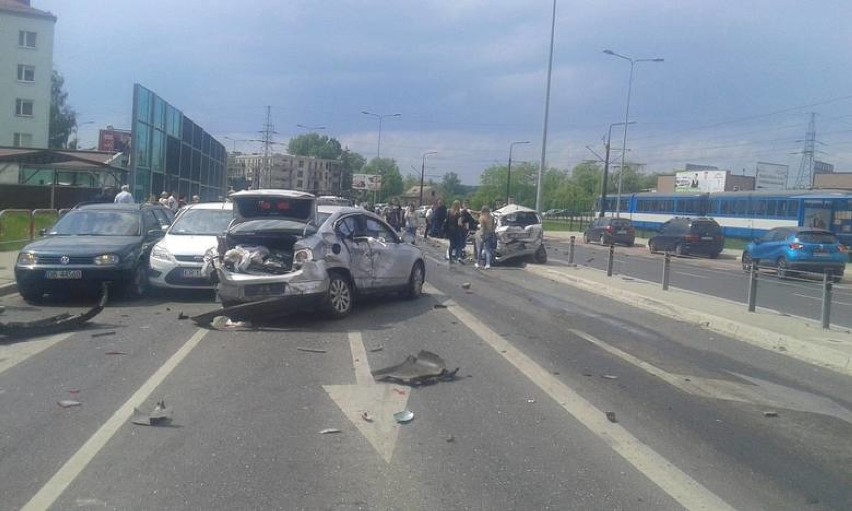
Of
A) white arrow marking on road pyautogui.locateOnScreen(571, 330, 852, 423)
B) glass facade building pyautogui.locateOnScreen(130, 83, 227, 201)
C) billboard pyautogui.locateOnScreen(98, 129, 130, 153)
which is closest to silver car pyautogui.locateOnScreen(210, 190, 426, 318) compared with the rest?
white arrow marking on road pyautogui.locateOnScreen(571, 330, 852, 423)

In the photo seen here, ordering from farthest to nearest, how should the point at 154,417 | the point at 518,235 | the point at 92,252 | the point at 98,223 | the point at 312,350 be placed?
the point at 518,235 < the point at 98,223 < the point at 92,252 < the point at 312,350 < the point at 154,417

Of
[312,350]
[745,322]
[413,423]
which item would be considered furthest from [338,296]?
[745,322]

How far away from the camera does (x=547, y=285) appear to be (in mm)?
19359

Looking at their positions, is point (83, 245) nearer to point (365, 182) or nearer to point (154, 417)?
point (154, 417)

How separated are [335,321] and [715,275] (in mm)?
17570

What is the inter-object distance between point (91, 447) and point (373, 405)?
2452 millimetres

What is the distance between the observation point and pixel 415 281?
14727 millimetres

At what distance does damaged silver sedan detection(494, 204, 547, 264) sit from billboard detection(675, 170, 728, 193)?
229 feet

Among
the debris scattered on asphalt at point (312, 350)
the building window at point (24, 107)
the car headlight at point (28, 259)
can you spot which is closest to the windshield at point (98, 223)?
the car headlight at point (28, 259)

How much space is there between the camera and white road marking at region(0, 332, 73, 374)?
28.2 feet

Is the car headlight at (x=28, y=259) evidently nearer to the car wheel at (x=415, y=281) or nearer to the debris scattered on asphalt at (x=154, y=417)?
the car wheel at (x=415, y=281)

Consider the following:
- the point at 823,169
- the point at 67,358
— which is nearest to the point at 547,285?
the point at 67,358

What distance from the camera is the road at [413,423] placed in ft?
16.8

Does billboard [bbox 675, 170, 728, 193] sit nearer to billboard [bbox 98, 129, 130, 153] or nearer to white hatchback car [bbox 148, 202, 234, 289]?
billboard [bbox 98, 129, 130, 153]
